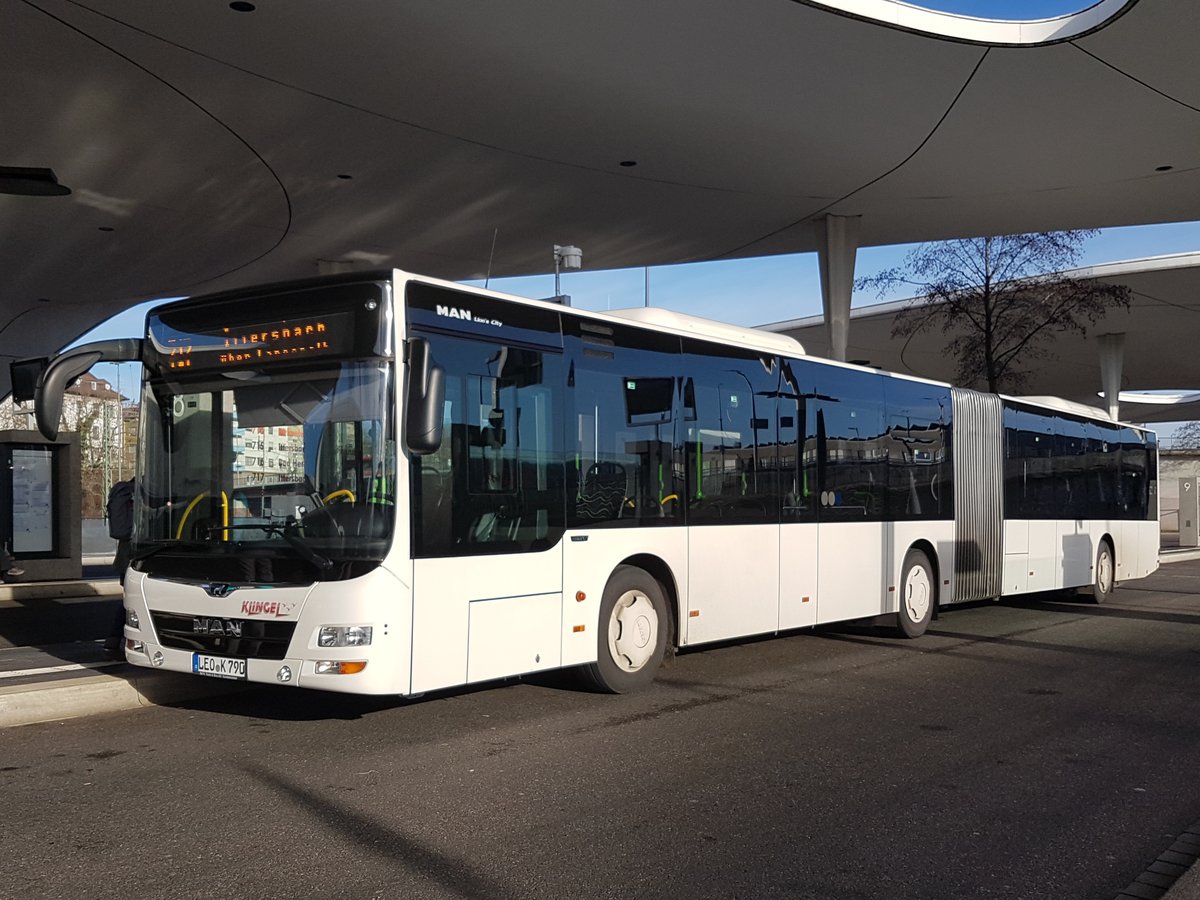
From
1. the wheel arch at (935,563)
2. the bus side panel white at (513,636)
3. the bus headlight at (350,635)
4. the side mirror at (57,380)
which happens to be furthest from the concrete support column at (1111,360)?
the side mirror at (57,380)

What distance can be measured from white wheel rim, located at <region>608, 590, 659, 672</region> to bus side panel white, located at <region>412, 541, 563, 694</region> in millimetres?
1248

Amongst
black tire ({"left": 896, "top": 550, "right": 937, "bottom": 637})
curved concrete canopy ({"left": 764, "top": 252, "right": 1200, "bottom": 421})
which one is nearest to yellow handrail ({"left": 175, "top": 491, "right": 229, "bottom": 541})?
black tire ({"left": 896, "top": 550, "right": 937, "bottom": 637})

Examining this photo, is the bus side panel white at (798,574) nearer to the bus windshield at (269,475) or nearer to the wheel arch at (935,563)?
the wheel arch at (935,563)

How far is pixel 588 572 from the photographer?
8586mm

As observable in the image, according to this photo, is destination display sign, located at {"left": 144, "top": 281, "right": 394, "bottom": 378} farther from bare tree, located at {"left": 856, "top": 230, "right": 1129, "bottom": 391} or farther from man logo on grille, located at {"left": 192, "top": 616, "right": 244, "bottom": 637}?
bare tree, located at {"left": 856, "top": 230, "right": 1129, "bottom": 391}

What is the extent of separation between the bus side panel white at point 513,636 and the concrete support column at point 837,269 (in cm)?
1843

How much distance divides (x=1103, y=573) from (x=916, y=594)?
23.6 feet

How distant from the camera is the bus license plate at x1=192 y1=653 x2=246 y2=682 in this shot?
719cm

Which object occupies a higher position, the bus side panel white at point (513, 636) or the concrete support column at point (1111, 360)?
the concrete support column at point (1111, 360)

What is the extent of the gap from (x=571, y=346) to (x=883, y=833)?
4511 mm

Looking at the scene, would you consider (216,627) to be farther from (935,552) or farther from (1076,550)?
(1076,550)

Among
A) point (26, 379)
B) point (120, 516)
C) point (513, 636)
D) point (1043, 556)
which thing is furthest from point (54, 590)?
point (1043, 556)

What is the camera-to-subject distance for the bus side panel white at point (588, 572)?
330 inches

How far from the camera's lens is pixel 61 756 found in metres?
6.89
